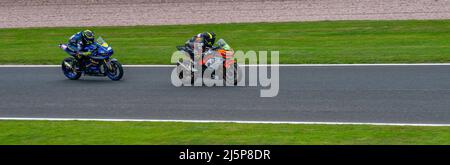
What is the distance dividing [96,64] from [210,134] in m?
7.13

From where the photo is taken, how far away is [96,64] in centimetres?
1912

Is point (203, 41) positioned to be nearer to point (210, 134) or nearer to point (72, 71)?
point (72, 71)

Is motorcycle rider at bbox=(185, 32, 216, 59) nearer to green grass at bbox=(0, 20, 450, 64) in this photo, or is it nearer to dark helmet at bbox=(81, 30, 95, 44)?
dark helmet at bbox=(81, 30, 95, 44)

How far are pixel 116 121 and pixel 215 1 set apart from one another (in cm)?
2097

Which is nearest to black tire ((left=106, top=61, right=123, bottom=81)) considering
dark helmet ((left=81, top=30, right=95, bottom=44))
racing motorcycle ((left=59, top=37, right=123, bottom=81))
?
racing motorcycle ((left=59, top=37, right=123, bottom=81))

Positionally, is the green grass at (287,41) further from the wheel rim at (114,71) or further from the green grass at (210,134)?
the green grass at (210,134)

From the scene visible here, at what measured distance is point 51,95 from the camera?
17.2 meters

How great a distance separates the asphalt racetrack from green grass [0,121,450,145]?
0.89 m

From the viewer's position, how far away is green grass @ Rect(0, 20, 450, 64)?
858 inches

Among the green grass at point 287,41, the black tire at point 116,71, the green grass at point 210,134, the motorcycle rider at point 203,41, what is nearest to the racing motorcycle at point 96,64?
the black tire at point 116,71

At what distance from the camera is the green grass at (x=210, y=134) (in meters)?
11.9
